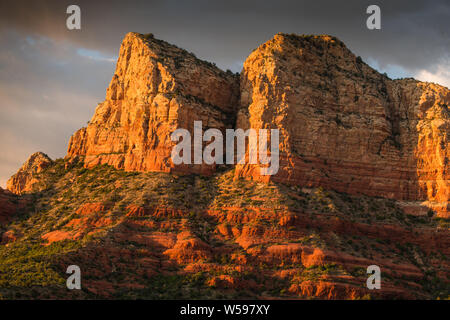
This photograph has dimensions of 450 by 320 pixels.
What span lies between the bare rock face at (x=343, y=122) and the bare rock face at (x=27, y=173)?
33053mm

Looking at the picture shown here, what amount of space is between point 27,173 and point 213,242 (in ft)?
135

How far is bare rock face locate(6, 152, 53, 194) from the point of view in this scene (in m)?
107

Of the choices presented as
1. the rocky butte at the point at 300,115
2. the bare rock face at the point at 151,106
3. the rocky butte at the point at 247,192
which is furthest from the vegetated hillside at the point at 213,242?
the bare rock face at the point at 151,106

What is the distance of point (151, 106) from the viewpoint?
96875 mm

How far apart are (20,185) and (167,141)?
2930 centimetres

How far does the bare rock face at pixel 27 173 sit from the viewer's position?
107m

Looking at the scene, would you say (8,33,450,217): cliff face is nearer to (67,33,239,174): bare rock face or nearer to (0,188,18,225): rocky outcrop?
(67,33,239,174): bare rock face

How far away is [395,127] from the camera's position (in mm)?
102188

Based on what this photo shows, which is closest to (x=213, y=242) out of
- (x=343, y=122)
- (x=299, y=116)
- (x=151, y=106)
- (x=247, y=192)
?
(x=247, y=192)

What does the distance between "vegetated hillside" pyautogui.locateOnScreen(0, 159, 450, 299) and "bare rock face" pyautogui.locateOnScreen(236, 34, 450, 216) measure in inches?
159

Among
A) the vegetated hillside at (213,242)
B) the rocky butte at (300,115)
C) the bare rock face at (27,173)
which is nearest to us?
the vegetated hillside at (213,242)

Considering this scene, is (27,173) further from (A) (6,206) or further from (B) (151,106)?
(B) (151,106)

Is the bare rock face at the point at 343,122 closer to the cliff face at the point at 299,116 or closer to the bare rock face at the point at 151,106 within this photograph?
the cliff face at the point at 299,116
